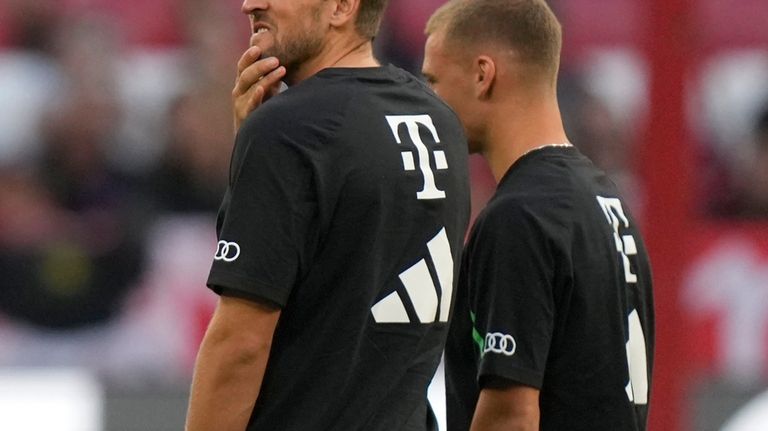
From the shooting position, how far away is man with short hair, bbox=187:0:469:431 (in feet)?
7.93

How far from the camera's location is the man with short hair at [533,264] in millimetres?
2783

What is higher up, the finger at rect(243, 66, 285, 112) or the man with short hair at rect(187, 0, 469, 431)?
the finger at rect(243, 66, 285, 112)

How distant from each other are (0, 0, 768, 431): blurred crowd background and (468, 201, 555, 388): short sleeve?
2100 mm

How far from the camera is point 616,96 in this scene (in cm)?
732

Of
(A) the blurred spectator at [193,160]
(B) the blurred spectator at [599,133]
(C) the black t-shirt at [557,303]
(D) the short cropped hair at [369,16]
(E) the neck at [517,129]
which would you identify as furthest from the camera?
(B) the blurred spectator at [599,133]

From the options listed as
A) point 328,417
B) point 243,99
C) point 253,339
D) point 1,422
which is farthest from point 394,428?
point 1,422

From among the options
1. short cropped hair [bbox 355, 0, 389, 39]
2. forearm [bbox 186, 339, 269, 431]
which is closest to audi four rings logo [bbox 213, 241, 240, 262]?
forearm [bbox 186, 339, 269, 431]

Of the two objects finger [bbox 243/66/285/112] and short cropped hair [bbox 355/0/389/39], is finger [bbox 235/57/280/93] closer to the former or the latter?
finger [bbox 243/66/285/112]

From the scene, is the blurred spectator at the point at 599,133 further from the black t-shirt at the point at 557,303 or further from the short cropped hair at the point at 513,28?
the black t-shirt at the point at 557,303

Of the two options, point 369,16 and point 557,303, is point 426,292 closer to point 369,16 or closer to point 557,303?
point 557,303

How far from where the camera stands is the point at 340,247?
249 cm

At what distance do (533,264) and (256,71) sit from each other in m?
0.58

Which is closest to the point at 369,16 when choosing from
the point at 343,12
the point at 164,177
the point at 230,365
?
the point at 343,12

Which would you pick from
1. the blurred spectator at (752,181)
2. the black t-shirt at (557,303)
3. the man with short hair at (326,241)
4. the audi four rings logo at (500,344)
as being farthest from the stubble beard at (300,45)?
the blurred spectator at (752,181)
